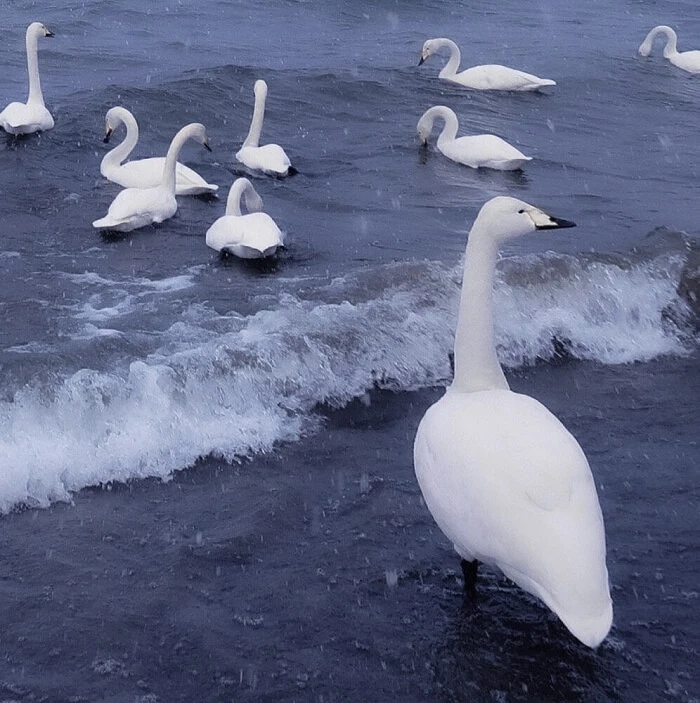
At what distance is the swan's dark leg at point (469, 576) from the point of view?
238 inches

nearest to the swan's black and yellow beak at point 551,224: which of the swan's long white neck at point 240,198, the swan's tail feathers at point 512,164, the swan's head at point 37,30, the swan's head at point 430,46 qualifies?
the swan's long white neck at point 240,198

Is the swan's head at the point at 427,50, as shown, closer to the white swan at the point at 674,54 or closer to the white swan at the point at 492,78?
the white swan at the point at 492,78

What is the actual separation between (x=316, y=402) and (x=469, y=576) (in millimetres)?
2738

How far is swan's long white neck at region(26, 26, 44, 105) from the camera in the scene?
54.0ft

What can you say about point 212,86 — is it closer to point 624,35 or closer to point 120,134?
point 120,134

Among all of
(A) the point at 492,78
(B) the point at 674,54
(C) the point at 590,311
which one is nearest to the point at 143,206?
(C) the point at 590,311

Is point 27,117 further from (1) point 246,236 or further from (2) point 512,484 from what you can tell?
(2) point 512,484

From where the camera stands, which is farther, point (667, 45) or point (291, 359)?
point (667, 45)

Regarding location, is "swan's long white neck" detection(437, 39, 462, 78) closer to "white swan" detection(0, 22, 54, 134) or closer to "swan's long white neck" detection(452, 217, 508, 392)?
"white swan" detection(0, 22, 54, 134)

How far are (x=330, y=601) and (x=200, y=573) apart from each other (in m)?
0.70

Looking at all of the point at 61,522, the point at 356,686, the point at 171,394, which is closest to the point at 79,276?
the point at 171,394

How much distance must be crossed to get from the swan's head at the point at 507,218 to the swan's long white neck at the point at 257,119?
9.45 meters

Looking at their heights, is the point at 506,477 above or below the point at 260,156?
above

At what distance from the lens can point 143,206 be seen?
492 inches
